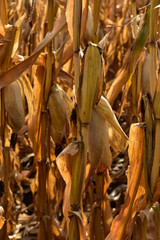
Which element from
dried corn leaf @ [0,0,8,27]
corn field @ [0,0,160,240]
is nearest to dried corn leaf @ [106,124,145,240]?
corn field @ [0,0,160,240]

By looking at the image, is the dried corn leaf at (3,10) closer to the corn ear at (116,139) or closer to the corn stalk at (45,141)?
the corn stalk at (45,141)

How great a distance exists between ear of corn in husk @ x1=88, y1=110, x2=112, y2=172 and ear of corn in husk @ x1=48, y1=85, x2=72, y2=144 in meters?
0.20

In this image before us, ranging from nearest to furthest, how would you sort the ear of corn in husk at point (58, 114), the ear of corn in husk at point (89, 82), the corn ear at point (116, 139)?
the ear of corn in husk at point (89, 82), the corn ear at point (116, 139), the ear of corn in husk at point (58, 114)

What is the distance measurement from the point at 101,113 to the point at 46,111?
277 mm

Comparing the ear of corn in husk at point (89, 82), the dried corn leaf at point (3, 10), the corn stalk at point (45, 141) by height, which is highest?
the dried corn leaf at point (3, 10)

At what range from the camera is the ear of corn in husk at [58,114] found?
1.00m

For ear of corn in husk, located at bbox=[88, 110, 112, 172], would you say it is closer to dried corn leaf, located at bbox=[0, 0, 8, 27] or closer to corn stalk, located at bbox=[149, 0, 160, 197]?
corn stalk, located at bbox=[149, 0, 160, 197]

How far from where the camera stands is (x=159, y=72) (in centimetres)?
78

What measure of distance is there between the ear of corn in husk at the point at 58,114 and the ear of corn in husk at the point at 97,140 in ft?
0.67

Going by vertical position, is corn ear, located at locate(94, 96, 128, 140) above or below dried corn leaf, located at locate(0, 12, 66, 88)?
below

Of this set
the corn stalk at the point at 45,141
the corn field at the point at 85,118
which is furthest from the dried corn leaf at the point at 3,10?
the corn stalk at the point at 45,141

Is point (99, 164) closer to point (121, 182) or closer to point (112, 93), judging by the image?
point (112, 93)

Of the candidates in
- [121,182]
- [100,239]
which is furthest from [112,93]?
[121,182]

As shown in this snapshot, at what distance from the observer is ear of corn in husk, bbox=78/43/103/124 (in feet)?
2.38
